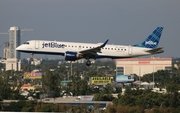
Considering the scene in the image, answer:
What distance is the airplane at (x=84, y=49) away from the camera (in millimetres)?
63188

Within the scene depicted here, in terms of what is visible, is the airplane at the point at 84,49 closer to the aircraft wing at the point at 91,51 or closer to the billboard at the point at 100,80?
the aircraft wing at the point at 91,51

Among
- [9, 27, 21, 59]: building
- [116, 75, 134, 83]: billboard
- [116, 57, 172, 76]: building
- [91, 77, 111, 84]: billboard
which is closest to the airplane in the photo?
[9, 27, 21, 59]: building

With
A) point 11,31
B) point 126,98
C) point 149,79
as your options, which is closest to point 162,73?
point 149,79

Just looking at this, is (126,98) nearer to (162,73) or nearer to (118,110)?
(118,110)

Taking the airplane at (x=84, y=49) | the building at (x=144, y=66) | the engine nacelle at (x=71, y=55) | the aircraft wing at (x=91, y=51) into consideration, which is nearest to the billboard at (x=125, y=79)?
the building at (x=144, y=66)

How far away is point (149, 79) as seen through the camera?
174 meters

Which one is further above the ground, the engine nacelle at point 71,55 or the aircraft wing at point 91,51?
the aircraft wing at point 91,51

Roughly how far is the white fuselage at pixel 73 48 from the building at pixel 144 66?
349 feet

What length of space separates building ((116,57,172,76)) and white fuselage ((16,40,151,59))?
106484 millimetres

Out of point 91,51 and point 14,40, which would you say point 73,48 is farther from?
point 14,40

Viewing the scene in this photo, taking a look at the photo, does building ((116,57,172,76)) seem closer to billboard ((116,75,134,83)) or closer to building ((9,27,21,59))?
billboard ((116,75,134,83))

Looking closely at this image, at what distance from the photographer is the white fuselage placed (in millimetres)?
63188

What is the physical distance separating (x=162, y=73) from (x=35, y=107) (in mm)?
105041

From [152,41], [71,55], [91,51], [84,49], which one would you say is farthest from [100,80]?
[71,55]
